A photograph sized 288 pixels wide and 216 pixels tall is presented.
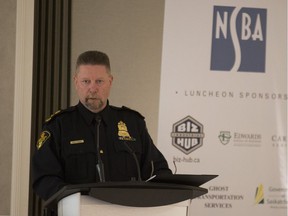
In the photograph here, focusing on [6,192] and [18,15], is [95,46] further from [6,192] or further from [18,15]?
[6,192]

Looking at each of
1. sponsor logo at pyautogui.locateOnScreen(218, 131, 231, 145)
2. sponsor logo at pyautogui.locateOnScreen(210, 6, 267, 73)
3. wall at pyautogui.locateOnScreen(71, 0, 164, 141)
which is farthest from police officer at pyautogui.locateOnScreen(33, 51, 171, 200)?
wall at pyautogui.locateOnScreen(71, 0, 164, 141)

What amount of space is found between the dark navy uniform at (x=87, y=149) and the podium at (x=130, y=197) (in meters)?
0.35

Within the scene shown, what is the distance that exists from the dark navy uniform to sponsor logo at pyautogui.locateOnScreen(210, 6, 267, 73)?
134 cm

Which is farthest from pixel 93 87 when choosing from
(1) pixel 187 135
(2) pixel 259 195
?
(2) pixel 259 195

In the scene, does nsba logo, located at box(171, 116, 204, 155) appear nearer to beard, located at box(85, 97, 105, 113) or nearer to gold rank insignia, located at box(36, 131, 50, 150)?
beard, located at box(85, 97, 105, 113)

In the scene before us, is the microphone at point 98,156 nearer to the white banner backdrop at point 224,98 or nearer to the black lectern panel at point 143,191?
the black lectern panel at point 143,191

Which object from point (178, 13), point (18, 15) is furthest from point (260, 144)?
point (18, 15)

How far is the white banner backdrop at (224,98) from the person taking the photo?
407 cm

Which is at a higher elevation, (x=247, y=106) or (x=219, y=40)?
(x=219, y=40)

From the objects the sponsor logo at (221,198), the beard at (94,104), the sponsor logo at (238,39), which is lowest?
the sponsor logo at (221,198)

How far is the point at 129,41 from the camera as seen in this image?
4965 millimetres

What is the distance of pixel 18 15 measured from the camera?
4.53 m

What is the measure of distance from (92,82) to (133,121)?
1.21 ft

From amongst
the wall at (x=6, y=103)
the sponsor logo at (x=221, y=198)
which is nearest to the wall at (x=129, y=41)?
the wall at (x=6, y=103)
